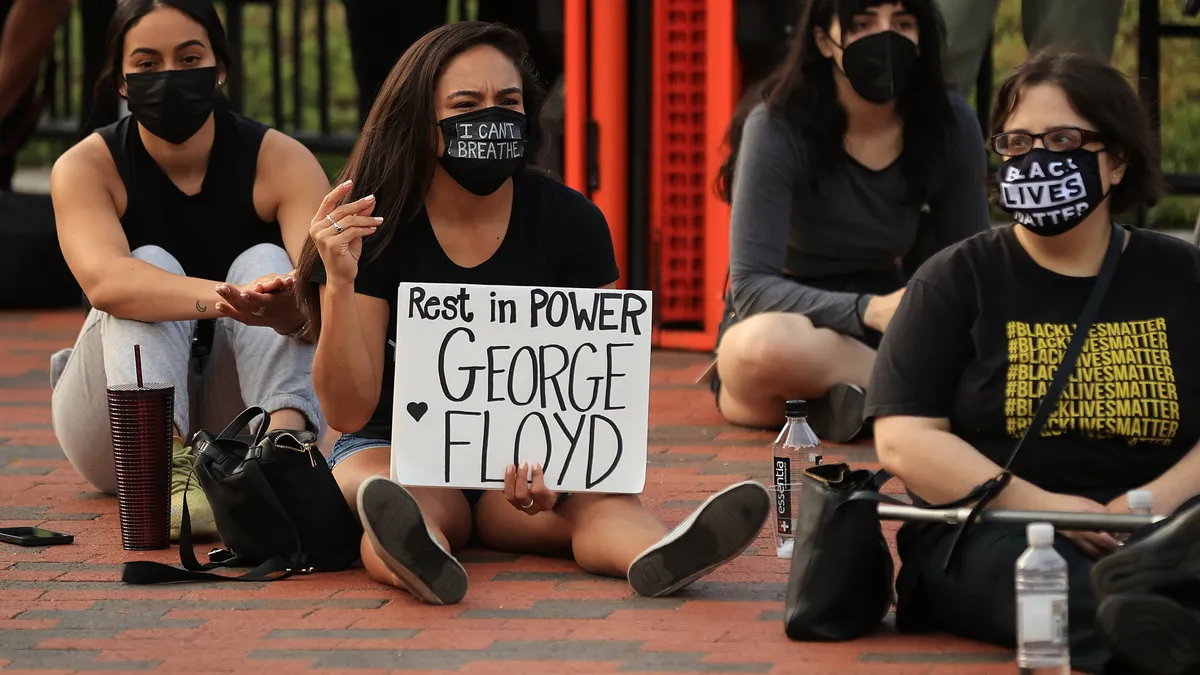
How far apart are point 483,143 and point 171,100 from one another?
1.16 m

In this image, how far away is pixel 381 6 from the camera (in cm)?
811

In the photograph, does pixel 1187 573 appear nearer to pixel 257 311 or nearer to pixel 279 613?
pixel 279 613

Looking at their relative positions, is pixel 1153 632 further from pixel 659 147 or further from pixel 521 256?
pixel 659 147

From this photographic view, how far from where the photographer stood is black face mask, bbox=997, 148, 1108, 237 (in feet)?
12.4

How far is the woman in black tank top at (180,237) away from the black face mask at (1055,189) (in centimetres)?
190

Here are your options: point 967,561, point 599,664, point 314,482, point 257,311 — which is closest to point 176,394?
point 257,311

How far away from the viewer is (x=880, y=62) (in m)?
5.47

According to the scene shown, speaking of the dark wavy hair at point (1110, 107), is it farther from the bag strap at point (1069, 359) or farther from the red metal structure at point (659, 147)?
the red metal structure at point (659, 147)

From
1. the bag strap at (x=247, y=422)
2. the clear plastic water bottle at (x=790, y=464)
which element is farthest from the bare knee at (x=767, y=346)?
the bag strap at (x=247, y=422)

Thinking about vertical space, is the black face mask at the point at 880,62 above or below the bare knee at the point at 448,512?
above

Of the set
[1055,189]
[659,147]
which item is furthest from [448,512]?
[659,147]

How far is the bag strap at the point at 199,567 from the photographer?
4.27m

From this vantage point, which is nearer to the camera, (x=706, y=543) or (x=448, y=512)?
(x=706, y=543)

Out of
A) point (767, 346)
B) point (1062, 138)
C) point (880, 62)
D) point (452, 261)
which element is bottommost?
point (767, 346)
